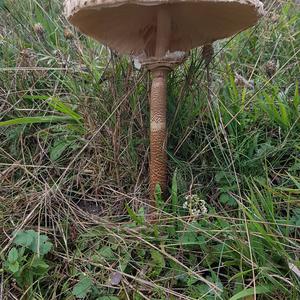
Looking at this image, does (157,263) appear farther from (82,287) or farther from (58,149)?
(58,149)

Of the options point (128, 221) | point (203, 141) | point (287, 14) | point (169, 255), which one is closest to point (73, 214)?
point (128, 221)

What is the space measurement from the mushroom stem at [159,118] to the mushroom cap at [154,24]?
8 centimetres

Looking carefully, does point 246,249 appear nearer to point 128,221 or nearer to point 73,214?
point 128,221

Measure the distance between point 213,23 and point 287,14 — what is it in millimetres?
1460

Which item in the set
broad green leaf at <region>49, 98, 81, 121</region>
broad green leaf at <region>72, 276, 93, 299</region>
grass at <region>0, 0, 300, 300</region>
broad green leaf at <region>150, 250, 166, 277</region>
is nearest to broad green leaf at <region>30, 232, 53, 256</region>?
grass at <region>0, 0, 300, 300</region>

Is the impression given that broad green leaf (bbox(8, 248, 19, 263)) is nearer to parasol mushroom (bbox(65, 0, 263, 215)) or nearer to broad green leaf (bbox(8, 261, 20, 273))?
broad green leaf (bbox(8, 261, 20, 273))

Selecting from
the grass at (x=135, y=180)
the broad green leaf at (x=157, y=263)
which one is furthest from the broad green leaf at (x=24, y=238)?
the broad green leaf at (x=157, y=263)

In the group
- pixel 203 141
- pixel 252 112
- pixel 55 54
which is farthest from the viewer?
pixel 55 54

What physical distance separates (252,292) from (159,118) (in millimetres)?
719

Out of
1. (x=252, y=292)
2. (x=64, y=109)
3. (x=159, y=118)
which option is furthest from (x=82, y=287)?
(x=64, y=109)

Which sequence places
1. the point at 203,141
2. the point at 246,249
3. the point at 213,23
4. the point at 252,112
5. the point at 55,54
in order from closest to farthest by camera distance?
the point at 246,249 → the point at 213,23 → the point at 203,141 → the point at 252,112 → the point at 55,54

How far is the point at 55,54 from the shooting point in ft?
8.30

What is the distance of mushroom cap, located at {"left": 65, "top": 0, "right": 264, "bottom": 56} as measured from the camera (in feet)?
5.39

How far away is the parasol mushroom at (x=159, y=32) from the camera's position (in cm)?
168
